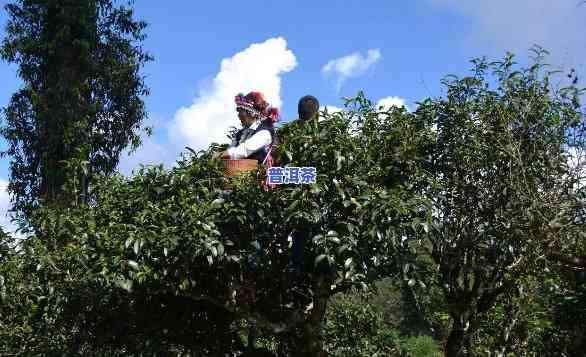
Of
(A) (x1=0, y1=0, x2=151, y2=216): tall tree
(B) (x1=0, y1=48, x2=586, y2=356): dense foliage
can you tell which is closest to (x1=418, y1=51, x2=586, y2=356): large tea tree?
(B) (x1=0, y1=48, x2=586, y2=356): dense foliage

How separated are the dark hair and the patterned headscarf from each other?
0.15m

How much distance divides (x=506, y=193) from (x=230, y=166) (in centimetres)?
168

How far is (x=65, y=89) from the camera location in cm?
1345

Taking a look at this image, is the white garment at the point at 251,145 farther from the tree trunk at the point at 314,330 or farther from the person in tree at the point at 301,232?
the tree trunk at the point at 314,330

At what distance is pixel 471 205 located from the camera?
4316 millimetres

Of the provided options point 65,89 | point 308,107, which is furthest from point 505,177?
point 65,89

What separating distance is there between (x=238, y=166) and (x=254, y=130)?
321 mm

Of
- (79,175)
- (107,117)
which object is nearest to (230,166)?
(79,175)

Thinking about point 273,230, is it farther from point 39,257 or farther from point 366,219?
point 39,257

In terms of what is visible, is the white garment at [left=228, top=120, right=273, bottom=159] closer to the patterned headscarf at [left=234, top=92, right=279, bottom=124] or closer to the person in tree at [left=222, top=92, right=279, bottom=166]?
the person in tree at [left=222, top=92, right=279, bottom=166]

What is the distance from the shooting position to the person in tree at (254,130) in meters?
3.80

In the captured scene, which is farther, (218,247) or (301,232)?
(301,232)

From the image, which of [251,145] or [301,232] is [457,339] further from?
[251,145]

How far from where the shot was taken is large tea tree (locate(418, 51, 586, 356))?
4.04 m
